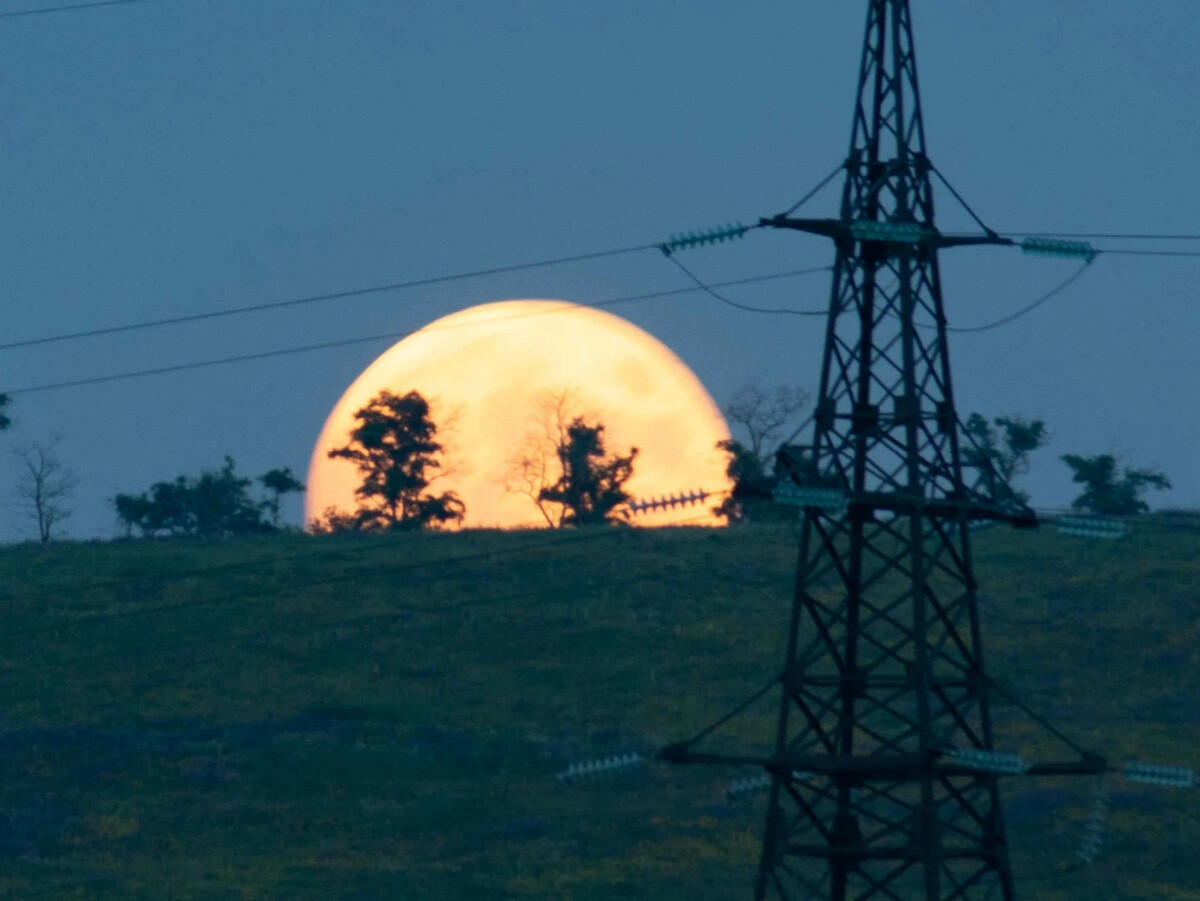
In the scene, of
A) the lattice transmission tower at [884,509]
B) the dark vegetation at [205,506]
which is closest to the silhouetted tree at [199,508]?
the dark vegetation at [205,506]

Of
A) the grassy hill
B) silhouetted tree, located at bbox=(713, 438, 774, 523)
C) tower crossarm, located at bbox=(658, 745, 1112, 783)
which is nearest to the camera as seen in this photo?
tower crossarm, located at bbox=(658, 745, 1112, 783)

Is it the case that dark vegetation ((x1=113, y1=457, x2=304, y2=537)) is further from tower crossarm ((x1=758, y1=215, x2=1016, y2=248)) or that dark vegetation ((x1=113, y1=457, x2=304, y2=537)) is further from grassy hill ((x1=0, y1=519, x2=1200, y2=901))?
tower crossarm ((x1=758, y1=215, x2=1016, y2=248))

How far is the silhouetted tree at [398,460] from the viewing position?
128875mm

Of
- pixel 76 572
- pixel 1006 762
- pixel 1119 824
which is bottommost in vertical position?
pixel 1119 824

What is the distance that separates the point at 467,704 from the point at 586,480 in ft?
176

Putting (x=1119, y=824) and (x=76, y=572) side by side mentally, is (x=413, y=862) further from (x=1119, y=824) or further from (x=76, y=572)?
(x=76, y=572)

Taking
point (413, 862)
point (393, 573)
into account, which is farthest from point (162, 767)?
point (393, 573)

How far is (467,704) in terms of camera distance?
74188 millimetres

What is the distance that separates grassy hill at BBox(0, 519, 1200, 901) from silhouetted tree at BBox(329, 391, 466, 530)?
2279 centimetres

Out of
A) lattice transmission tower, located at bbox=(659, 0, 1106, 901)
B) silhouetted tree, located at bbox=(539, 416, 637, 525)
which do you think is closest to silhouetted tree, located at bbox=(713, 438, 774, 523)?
silhouetted tree, located at bbox=(539, 416, 637, 525)

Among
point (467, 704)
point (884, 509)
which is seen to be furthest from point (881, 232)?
point (467, 704)

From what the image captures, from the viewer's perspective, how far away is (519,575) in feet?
307

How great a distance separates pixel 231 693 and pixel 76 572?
81.1 ft

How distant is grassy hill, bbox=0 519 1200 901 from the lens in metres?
55.8
